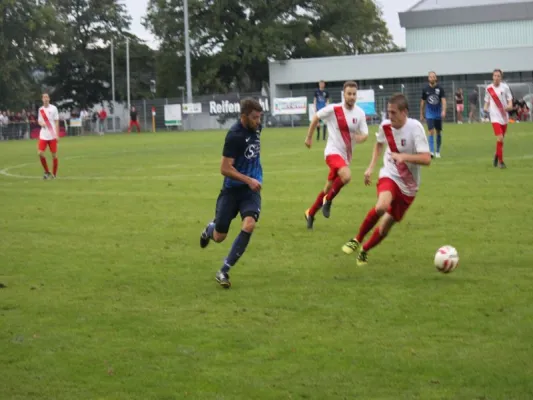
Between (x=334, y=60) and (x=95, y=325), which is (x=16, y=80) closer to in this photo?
(x=334, y=60)

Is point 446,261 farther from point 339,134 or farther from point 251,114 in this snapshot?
point 339,134

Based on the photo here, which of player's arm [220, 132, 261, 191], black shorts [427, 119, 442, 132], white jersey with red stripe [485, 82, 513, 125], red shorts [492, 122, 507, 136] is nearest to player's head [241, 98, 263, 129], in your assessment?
player's arm [220, 132, 261, 191]

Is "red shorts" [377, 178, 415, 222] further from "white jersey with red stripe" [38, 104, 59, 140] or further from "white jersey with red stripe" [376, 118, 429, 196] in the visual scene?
"white jersey with red stripe" [38, 104, 59, 140]

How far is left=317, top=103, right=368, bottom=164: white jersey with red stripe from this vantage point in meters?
14.0

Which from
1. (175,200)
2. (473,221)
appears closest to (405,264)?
(473,221)

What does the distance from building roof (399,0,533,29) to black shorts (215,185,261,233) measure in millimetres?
64856

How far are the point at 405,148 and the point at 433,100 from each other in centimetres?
1475

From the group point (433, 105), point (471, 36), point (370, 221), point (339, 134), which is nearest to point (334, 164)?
point (339, 134)

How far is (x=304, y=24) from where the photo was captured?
3007 inches

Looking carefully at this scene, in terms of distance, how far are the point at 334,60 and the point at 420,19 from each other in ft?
31.7

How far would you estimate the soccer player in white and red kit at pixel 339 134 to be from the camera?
13727 millimetres

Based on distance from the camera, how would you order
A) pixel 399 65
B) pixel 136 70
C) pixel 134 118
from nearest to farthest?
pixel 134 118, pixel 399 65, pixel 136 70

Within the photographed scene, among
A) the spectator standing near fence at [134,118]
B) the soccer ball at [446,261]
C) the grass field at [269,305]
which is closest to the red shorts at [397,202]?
the grass field at [269,305]

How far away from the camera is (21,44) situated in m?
74.8
